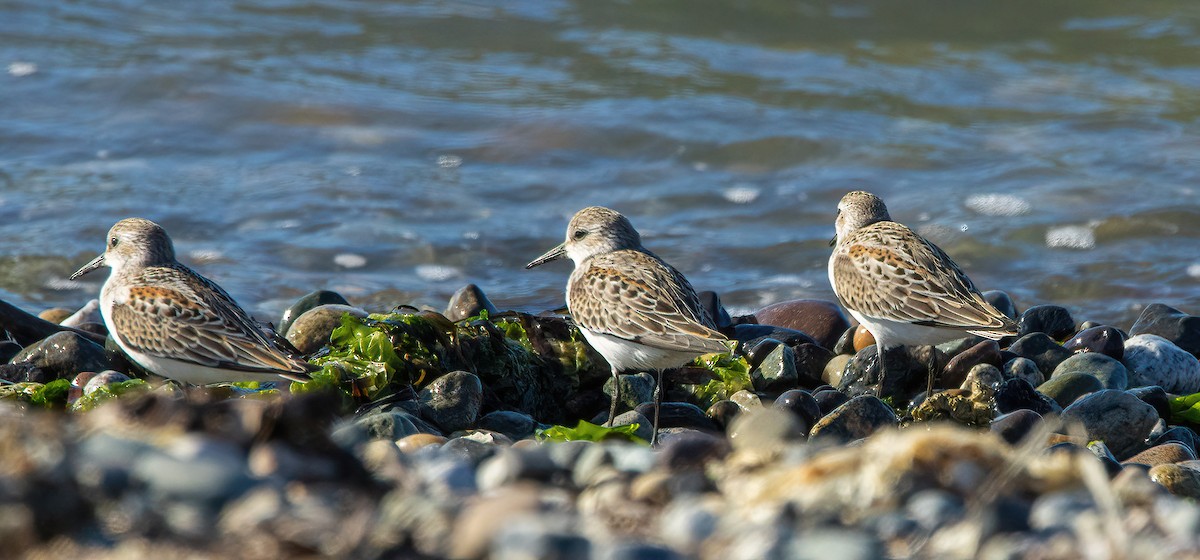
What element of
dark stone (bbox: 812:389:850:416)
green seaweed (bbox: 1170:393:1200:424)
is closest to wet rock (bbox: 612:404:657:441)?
dark stone (bbox: 812:389:850:416)

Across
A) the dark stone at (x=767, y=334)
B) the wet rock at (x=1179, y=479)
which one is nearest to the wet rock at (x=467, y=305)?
the dark stone at (x=767, y=334)

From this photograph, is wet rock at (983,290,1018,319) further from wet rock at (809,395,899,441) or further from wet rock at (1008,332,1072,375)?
wet rock at (809,395,899,441)

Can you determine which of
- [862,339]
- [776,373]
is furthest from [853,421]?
[862,339]

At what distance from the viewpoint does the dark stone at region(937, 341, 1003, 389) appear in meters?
6.07

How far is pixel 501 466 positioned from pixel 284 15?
12.8m

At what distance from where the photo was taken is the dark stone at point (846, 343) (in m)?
6.88

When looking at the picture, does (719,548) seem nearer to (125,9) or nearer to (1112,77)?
(1112,77)

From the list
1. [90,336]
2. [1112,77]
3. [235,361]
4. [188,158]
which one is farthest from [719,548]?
[1112,77]

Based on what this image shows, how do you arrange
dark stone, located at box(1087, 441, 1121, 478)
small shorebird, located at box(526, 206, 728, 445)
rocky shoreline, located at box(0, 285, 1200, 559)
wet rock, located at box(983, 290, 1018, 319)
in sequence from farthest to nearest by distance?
wet rock, located at box(983, 290, 1018, 319) → small shorebird, located at box(526, 206, 728, 445) → dark stone, located at box(1087, 441, 1121, 478) → rocky shoreline, located at box(0, 285, 1200, 559)

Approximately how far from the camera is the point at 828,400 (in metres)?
5.56

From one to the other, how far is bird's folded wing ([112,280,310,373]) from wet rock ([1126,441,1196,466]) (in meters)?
3.23

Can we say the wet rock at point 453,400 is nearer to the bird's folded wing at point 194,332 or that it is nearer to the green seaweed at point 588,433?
the green seaweed at point 588,433

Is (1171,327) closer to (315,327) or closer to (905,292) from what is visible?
(905,292)

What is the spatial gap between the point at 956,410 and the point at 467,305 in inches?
103
